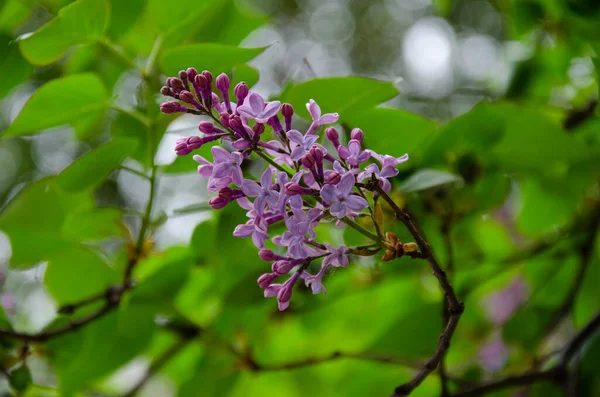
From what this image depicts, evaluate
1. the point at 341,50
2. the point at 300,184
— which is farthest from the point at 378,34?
the point at 300,184

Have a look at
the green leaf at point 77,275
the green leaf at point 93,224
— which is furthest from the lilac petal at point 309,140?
the green leaf at point 77,275

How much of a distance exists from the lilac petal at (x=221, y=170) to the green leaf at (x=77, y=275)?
1.48 ft

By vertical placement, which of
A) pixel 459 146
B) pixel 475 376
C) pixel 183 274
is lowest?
pixel 475 376

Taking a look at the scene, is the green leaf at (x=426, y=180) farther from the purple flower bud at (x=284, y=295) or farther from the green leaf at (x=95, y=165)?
the green leaf at (x=95, y=165)

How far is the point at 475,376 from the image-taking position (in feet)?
3.07

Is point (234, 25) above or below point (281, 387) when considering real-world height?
above

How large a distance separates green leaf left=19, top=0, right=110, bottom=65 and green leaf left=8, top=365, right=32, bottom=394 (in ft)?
1.14

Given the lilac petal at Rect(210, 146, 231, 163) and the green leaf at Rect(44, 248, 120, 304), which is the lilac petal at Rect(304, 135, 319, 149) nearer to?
the lilac petal at Rect(210, 146, 231, 163)

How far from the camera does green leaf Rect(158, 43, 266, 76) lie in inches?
23.2

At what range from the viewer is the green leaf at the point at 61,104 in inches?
24.2

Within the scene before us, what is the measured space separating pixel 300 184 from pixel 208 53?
0.22 meters

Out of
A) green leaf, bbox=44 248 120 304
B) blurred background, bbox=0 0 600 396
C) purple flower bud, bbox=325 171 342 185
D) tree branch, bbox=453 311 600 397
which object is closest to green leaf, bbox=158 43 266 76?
blurred background, bbox=0 0 600 396

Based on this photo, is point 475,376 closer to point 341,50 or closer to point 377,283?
point 377,283

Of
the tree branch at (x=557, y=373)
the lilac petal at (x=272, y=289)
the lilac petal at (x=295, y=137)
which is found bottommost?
the tree branch at (x=557, y=373)
